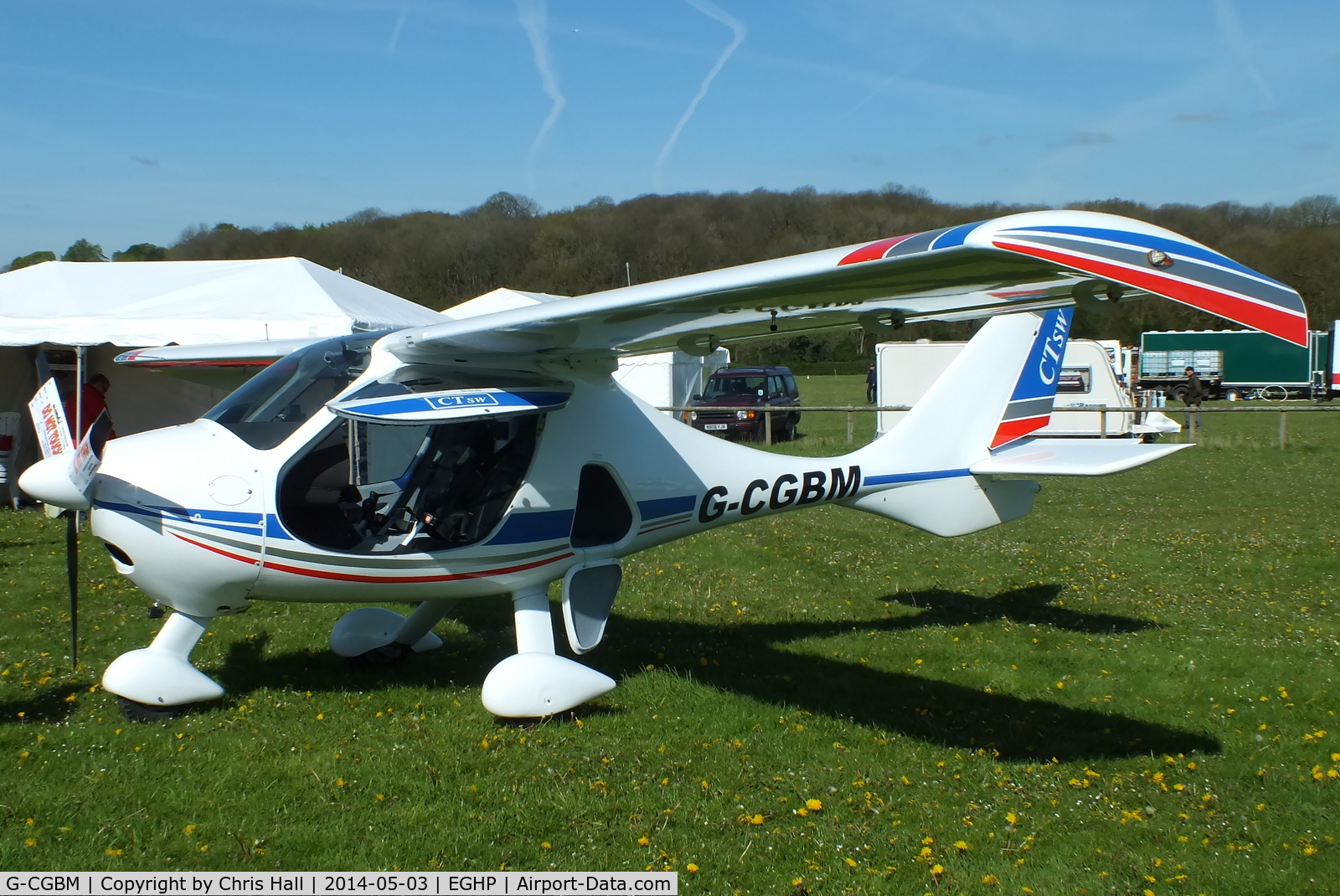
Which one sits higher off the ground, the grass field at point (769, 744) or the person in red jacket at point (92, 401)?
the person in red jacket at point (92, 401)

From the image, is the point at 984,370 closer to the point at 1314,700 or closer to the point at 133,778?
the point at 1314,700

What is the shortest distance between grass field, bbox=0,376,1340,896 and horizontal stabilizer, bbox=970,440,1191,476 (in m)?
1.33

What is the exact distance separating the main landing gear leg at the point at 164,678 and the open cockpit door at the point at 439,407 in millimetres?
1671

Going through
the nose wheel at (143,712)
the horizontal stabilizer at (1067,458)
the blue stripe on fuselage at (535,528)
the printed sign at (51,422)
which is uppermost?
the printed sign at (51,422)

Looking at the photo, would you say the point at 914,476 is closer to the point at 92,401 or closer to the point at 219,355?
the point at 219,355

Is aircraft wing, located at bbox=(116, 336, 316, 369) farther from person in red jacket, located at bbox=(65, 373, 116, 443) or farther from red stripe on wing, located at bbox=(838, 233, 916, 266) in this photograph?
person in red jacket, located at bbox=(65, 373, 116, 443)

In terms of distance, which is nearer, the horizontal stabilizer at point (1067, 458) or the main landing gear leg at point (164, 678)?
the main landing gear leg at point (164, 678)

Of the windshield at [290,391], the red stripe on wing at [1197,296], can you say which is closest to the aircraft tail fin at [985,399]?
the windshield at [290,391]

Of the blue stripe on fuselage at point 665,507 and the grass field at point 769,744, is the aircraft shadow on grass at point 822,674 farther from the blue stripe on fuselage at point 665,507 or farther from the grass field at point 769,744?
the blue stripe on fuselage at point 665,507

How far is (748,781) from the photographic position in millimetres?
4984

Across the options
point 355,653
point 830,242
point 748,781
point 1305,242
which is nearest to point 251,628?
point 355,653

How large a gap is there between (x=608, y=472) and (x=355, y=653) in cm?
216

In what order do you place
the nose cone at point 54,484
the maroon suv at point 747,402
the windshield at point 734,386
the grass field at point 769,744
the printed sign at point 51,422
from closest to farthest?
1. the grass field at point 769,744
2. the nose cone at point 54,484
3. the printed sign at point 51,422
4. the maroon suv at point 747,402
5. the windshield at point 734,386

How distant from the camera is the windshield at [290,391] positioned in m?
5.51
